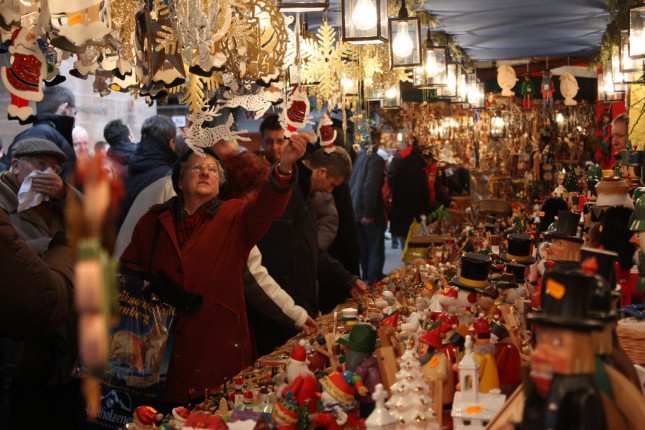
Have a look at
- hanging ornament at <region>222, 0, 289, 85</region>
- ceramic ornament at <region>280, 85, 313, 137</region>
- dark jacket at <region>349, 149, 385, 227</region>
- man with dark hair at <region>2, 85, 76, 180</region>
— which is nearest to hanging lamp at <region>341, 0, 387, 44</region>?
hanging ornament at <region>222, 0, 289, 85</region>

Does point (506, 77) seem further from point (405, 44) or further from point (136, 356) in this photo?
point (136, 356)

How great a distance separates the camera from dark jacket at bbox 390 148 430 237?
10.3 m

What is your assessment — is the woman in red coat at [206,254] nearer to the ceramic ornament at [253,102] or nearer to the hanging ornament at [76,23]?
the ceramic ornament at [253,102]

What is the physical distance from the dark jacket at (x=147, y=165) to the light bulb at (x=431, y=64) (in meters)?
2.23

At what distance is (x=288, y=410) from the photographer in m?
2.00

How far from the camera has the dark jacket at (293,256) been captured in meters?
4.25

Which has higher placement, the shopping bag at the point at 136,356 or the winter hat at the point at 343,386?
the winter hat at the point at 343,386

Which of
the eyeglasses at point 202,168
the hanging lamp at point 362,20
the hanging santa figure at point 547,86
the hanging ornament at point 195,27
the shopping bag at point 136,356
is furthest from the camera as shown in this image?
the hanging santa figure at point 547,86

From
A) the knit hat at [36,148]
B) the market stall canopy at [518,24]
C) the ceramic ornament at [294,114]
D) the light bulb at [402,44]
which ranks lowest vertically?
the knit hat at [36,148]

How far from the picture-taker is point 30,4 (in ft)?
7.47

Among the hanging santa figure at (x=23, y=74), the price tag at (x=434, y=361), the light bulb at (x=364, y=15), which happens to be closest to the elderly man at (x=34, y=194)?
the hanging santa figure at (x=23, y=74)

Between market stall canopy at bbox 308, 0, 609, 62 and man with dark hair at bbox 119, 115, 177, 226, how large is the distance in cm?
180

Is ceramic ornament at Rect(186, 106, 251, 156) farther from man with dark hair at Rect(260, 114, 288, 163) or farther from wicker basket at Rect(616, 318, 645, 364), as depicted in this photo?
wicker basket at Rect(616, 318, 645, 364)

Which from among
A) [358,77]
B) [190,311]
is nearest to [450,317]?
[190,311]
